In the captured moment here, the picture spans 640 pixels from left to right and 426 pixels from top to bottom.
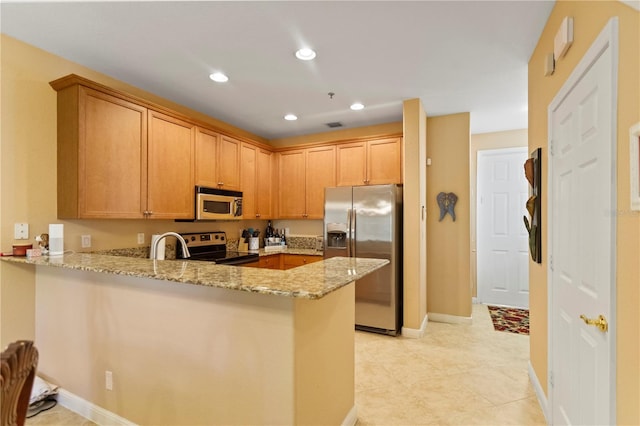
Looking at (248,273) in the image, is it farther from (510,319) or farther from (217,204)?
(510,319)

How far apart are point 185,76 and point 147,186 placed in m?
1.10

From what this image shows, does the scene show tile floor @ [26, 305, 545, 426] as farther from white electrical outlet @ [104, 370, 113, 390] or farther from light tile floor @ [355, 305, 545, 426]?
white electrical outlet @ [104, 370, 113, 390]

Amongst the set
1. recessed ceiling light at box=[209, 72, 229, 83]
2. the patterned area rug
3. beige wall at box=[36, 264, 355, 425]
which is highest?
recessed ceiling light at box=[209, 72, 229, 83]

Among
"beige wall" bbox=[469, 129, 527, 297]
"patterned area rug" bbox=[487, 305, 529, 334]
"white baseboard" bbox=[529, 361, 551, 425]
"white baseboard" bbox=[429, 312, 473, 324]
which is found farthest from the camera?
"beige wall" bbox=[469, 129, 527, 297]

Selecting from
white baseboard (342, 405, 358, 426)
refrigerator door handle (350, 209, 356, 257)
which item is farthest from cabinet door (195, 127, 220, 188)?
white baseboard (342, 405, 358, 426)

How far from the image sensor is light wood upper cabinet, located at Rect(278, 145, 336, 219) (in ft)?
14.6

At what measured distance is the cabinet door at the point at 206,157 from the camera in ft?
11.5

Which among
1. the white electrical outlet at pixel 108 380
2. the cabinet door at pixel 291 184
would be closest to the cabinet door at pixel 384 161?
the cabinet door at pixel 291 184

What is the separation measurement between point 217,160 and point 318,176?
4.77 ft

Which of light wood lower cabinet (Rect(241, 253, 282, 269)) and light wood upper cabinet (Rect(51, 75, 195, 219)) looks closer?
light wood upper cabinet (Rect(51, 75, 195, 219))

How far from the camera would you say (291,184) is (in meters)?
4.71

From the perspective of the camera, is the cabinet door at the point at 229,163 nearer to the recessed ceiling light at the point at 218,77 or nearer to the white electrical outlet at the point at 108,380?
the recessed ceiling light at the point at 218,77

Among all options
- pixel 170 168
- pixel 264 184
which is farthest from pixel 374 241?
pixel 170 168

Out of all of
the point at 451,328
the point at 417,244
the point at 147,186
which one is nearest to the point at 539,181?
the point at 417,244
